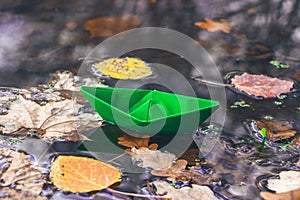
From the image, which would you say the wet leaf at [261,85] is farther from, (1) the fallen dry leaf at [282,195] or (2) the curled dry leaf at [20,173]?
(2) the curled dry leaf at [20,173]

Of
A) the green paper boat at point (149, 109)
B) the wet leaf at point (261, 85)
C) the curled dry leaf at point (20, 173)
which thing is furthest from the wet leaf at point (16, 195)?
the wet leaf at point (261, 85)

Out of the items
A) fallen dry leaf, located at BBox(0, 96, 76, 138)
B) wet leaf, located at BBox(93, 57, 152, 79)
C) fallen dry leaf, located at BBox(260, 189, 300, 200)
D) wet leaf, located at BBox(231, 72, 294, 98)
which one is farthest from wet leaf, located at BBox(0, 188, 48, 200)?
wet leaf, located at BBox(231, 72, 294, 98)

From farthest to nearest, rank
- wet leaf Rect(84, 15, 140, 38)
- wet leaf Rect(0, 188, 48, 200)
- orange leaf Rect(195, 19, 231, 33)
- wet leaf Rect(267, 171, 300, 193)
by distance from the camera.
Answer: orange leaf Rect(195, 19, 231, 33) → wet leaf Rect(84, 15, 140, 38) → wet leaf Rect(267, 171, 300, 193) → wet leaf Rect(0, 188, 48, 200)

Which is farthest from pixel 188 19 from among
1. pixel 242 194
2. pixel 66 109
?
pixel 242 194

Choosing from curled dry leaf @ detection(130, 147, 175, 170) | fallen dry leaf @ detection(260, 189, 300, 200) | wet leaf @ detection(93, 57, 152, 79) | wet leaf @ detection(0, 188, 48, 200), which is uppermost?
wet leaf @ detection(93, 57, 152, 79)

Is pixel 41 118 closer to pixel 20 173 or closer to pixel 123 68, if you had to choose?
pixel 20 173

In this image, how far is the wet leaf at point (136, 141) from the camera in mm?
1843

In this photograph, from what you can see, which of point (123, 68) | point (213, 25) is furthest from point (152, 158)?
point (213, 25)

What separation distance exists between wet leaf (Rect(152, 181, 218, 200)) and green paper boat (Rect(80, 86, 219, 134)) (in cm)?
27

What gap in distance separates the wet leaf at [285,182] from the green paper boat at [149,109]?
347mm

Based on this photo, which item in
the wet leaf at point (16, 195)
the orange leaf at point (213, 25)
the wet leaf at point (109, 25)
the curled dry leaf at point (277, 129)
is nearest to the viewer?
the wet leaf at point (16, 195)

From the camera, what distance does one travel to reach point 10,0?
3.12m

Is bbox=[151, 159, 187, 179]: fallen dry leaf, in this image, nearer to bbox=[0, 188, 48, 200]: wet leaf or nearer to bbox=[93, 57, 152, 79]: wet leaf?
bbox=[0, 188, 48, 200]: wet leaf

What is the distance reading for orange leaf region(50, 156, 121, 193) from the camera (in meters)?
1.59
